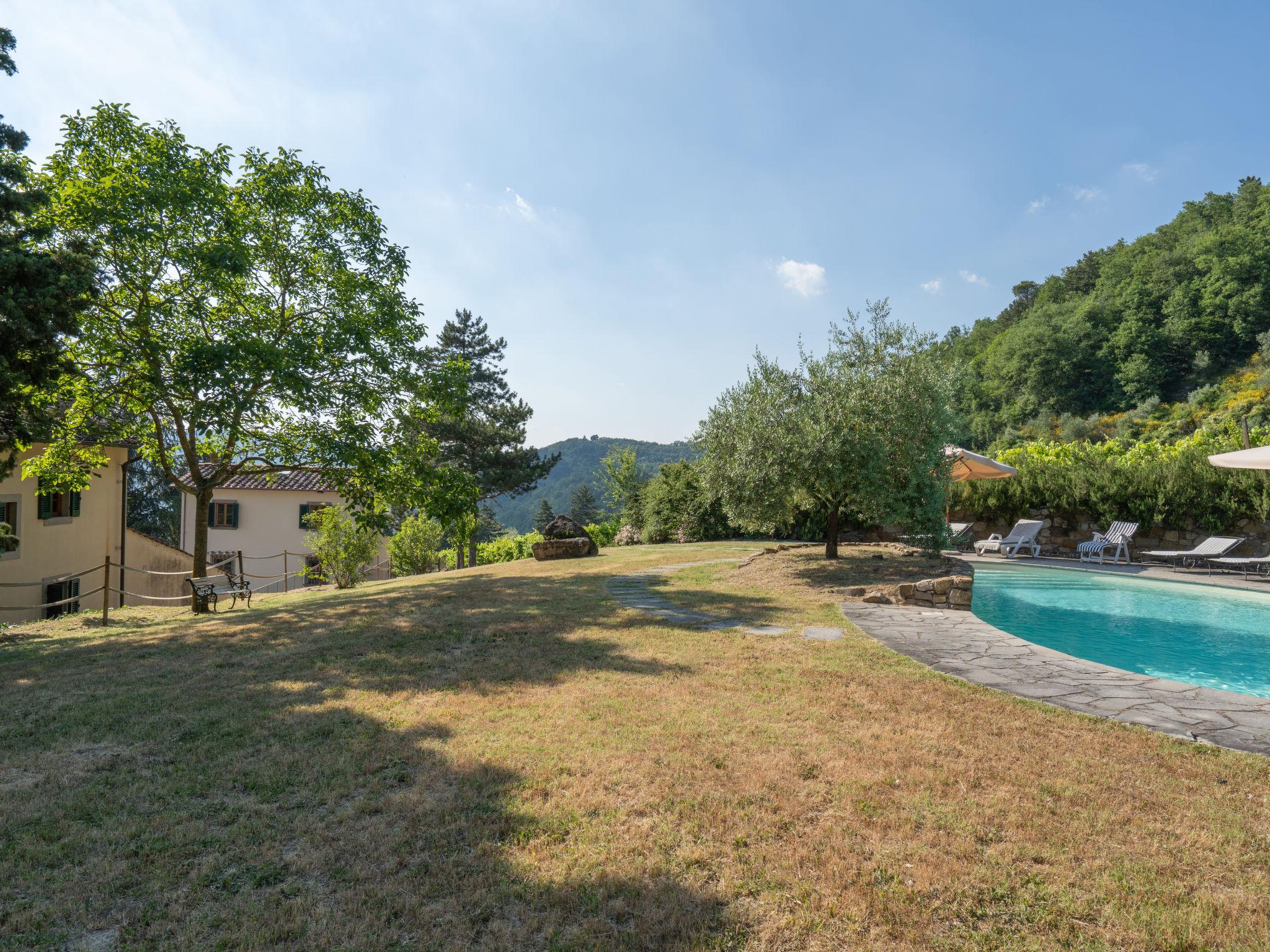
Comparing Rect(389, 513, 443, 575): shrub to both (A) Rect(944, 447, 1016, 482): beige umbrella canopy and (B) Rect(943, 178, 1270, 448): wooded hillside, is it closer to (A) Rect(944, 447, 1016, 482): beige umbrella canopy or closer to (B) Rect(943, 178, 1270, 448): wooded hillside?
(A) Rect(944, 447, 1016, 482): beige umbrella canopy

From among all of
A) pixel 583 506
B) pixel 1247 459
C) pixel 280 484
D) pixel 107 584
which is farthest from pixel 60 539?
pixel 583 506

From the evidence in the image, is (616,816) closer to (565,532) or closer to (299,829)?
(299,829)

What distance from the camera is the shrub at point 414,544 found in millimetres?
20078

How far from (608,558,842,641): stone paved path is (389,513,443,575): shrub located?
1034 centimetres

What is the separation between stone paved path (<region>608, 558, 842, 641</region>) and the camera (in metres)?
6.85

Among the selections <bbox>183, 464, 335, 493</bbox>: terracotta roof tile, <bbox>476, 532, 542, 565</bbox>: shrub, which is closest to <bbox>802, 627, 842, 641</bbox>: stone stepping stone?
<bbox>476, 532, 542, 565</bbox>: shrub

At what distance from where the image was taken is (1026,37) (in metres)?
10.1

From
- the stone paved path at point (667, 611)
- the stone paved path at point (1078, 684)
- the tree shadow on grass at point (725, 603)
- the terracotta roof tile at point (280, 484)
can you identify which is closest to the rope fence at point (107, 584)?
the terracotta roof tile at point (280, 484)

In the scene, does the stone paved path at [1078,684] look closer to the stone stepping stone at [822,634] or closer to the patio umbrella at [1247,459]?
the stone stepping stone at [822,634]

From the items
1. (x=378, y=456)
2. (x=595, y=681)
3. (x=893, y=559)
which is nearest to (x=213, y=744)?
(x=595, y=681)

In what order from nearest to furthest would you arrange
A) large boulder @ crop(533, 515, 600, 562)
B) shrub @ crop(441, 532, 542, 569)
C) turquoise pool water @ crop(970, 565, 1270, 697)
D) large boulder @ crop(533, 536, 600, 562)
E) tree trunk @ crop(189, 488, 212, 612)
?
turquoise pool water @ crop(970, 565, 1270, 697), tree trunk @ crop(189, 488, 212, 612), large boulder @ crop(533, 536, 600, 562), large boulder @ crop(533, 515, 600, 562), shrub @ crop(441, 532, 542, 569)

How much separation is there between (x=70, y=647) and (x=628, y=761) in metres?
8.28

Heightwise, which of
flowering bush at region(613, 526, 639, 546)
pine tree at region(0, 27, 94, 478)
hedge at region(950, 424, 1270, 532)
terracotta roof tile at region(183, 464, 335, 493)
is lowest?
flowering bush at region(613, 526, 639, 546)

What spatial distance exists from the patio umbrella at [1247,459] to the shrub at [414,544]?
18.7 m
